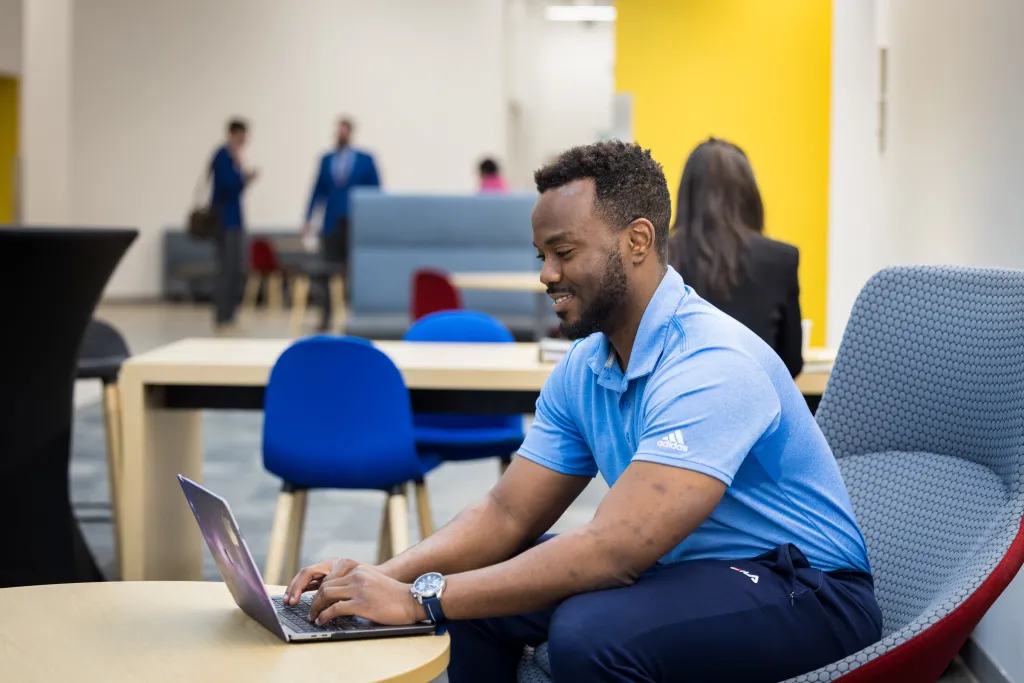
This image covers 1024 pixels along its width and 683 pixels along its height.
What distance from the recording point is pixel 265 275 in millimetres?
13656

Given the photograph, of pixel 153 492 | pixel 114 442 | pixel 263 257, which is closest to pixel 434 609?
pixel 153 492

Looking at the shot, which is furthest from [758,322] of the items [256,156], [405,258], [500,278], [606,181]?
[256,156]

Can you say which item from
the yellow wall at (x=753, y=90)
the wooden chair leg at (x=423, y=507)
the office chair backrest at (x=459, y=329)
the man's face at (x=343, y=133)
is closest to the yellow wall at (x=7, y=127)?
the man's face at (x=343, y=133)

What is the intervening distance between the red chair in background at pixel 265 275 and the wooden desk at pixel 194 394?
9.86 m

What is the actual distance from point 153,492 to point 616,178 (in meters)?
2.01

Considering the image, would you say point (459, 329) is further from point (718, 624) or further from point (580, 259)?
point (718, 624)

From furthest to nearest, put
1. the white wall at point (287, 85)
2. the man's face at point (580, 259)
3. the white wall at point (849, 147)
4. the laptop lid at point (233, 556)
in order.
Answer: the white wall at point (287, 85)
the white wall at point (849, 147)
the man's face at point (580, 259)
the laptop lid at point (233, 556)

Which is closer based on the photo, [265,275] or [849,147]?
[849,147]

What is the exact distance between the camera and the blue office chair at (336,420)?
296 centimetres

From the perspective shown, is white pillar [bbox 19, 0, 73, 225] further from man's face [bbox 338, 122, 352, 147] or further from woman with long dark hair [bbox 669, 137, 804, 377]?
woman with long dark hair [bbox 669, 137, 804, 377]

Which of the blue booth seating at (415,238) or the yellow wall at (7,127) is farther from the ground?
the yellow wall at (7,127)

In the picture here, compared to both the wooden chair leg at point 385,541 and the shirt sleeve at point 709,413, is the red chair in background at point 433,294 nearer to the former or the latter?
the wooden chair leg at point 385,541

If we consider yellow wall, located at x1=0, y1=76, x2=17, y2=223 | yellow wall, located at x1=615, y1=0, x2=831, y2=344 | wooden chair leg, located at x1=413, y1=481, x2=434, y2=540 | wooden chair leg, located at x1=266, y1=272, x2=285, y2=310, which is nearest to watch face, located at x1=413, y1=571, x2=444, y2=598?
wooden chair leg, located at x1=413, y1=481, x2=434, y2=540

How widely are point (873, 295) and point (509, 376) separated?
123 cm
